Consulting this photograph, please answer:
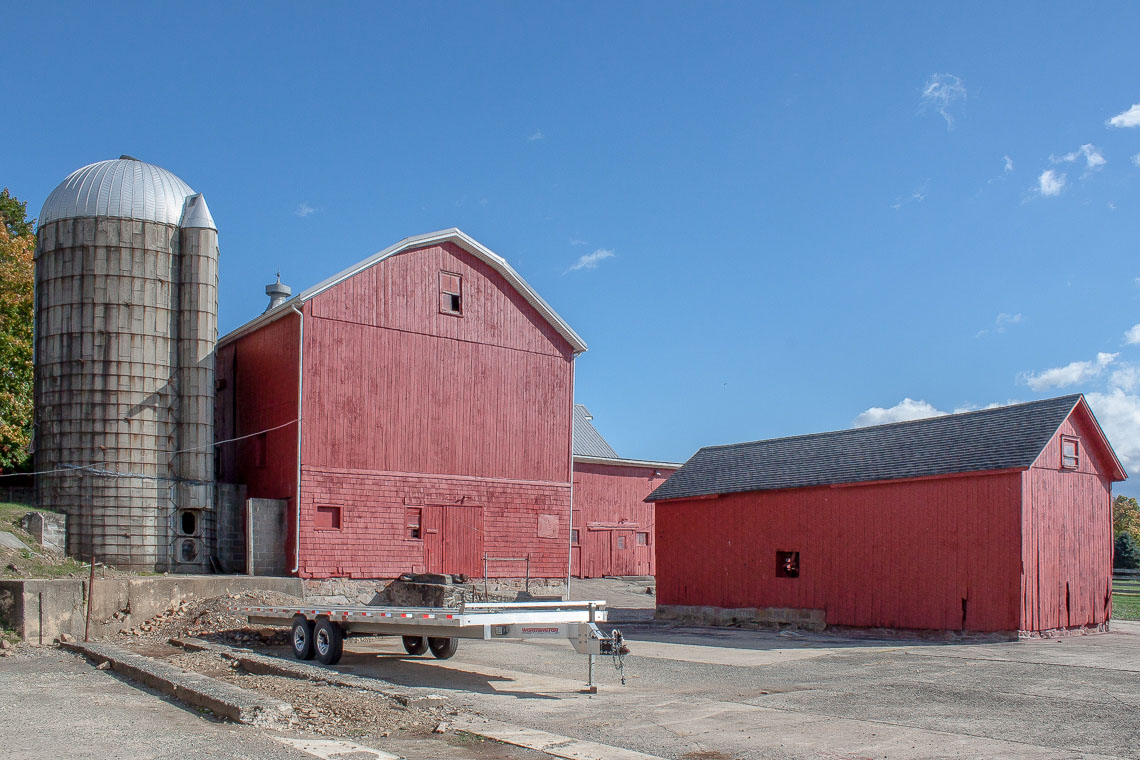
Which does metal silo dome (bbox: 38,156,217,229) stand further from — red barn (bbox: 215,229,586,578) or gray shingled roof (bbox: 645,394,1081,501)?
gray shingled roof (bbox: 645,394,1081,501)

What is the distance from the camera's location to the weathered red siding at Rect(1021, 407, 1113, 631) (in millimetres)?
20125

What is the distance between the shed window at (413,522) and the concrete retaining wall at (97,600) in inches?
183

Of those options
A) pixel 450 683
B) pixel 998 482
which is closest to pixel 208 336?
pixel 450 683

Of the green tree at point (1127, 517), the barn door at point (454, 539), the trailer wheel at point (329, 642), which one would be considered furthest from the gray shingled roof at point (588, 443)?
the green tree at point (1127, 517)

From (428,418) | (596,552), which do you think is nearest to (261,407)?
(428,418)

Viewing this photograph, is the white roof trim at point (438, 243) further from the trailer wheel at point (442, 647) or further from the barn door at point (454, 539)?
the trailer wheel at point (442, 647)

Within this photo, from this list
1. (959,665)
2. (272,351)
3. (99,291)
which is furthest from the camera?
(272,351)

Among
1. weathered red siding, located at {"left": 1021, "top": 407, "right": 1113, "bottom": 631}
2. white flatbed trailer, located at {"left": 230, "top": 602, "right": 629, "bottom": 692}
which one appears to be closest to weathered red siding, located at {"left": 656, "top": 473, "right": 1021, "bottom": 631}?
weathered red siding, located at {"left": 1021, "top": 407, "right": 1113, "bottom": 631}

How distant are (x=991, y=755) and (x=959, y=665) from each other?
7.23 metres

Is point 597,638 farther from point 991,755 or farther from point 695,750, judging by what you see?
point 991,755

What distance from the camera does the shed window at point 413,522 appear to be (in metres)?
26.2

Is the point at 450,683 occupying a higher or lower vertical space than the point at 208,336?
lower

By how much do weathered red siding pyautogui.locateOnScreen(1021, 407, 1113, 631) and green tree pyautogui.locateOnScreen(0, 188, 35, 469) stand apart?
27.9 meters

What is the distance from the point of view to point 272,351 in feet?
86.6
